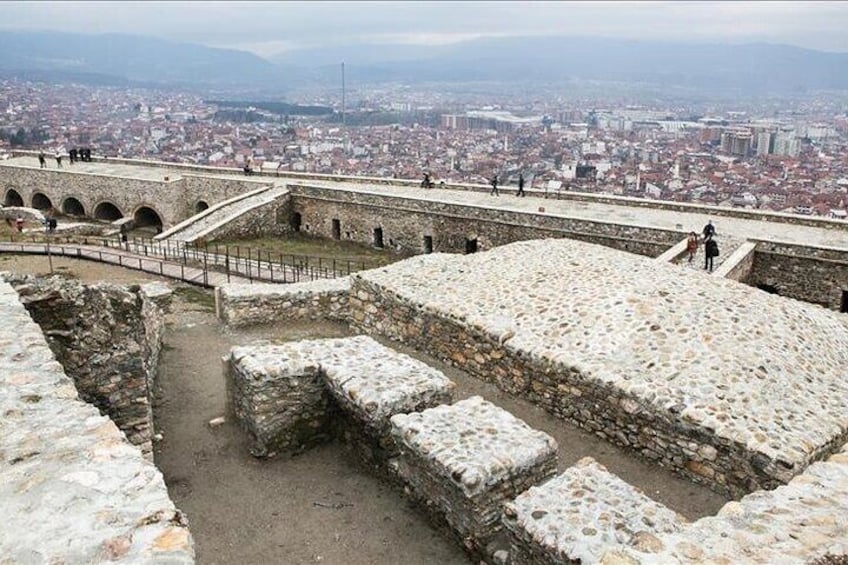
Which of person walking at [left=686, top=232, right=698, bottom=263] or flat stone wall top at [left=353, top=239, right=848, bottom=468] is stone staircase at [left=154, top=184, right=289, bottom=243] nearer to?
flat stone wall top at [left=353, top=239, right=848, bottom=468]

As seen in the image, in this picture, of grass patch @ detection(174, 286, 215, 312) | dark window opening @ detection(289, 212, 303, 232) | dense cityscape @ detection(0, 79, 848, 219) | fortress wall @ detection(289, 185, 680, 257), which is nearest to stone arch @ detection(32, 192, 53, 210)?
dense cityscape @ detection(0, 79, 848, 219)

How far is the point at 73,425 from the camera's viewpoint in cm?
510

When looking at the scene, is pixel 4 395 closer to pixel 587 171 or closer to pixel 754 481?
pixel 754 481

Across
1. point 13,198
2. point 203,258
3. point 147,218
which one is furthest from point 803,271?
point 13,198

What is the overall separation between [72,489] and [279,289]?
9880mm

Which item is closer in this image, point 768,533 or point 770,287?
point 768,533

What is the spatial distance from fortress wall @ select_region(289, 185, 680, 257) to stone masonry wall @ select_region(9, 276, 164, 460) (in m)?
16.3

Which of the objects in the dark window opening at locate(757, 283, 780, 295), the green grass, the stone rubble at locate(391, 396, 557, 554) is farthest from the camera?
the green grass

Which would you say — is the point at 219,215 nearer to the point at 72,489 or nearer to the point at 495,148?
the point at 72,489

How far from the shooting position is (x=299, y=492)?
8.43 m

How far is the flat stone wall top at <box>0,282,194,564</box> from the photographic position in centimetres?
380

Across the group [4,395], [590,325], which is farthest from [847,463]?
[4,395]

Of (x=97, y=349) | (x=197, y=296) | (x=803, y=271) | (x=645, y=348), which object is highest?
(x=97, y=349)

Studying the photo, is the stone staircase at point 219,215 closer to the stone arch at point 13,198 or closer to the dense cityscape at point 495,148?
the dense cityscape at point 495,148
